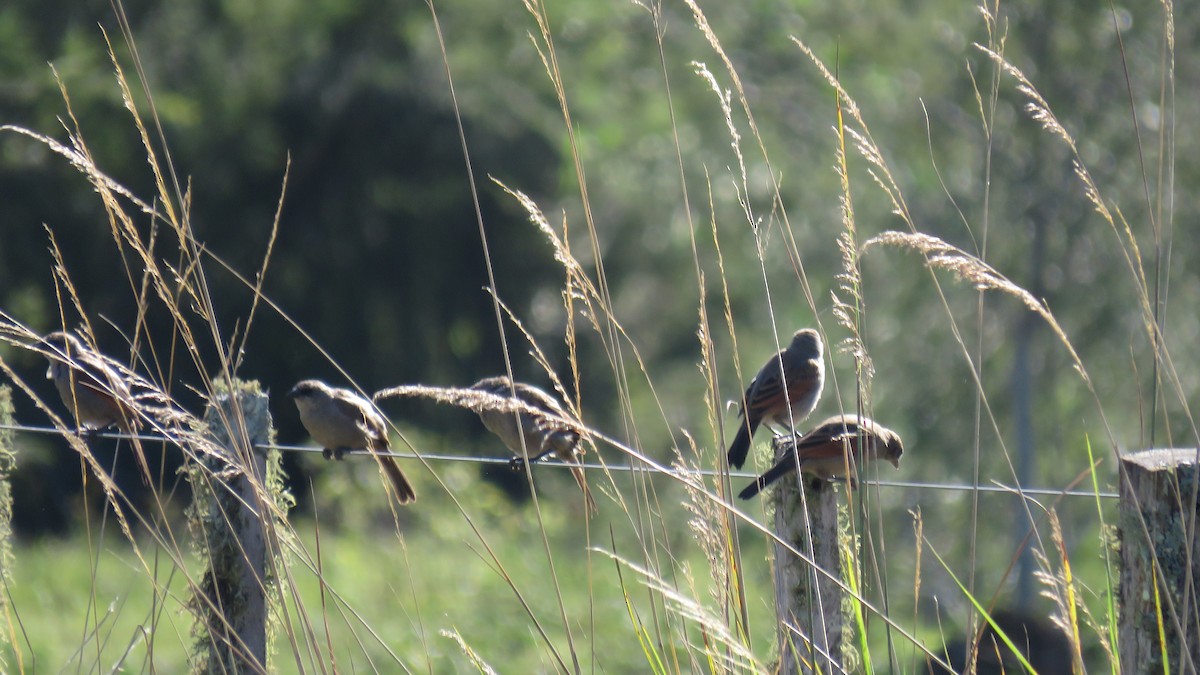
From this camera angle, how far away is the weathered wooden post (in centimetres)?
236

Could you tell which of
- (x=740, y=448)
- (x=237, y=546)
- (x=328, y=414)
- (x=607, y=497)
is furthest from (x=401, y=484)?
(x=607, y=497)

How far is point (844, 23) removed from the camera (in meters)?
18.1

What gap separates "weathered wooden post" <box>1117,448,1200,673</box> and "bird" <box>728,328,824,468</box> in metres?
3.30

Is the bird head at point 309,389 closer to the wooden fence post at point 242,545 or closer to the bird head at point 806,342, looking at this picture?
the bird head at point 806,342

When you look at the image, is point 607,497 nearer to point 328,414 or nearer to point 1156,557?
point 328,414

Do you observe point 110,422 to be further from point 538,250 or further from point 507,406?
point 538,250

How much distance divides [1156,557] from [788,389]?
11.9 ft

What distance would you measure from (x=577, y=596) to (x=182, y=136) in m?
6.31

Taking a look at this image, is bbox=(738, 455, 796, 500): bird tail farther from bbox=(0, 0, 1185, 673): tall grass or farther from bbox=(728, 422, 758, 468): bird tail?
bbox=(728, 422, 758, 468): bird tail

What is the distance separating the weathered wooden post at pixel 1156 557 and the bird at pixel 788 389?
3.30 m

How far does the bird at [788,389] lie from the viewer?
6.10 meters

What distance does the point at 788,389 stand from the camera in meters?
5.95

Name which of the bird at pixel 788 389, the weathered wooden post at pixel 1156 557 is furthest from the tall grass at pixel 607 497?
the bird at pixel 788 389

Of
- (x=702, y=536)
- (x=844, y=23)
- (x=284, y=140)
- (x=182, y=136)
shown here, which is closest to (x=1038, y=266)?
(x=844, y=23)
